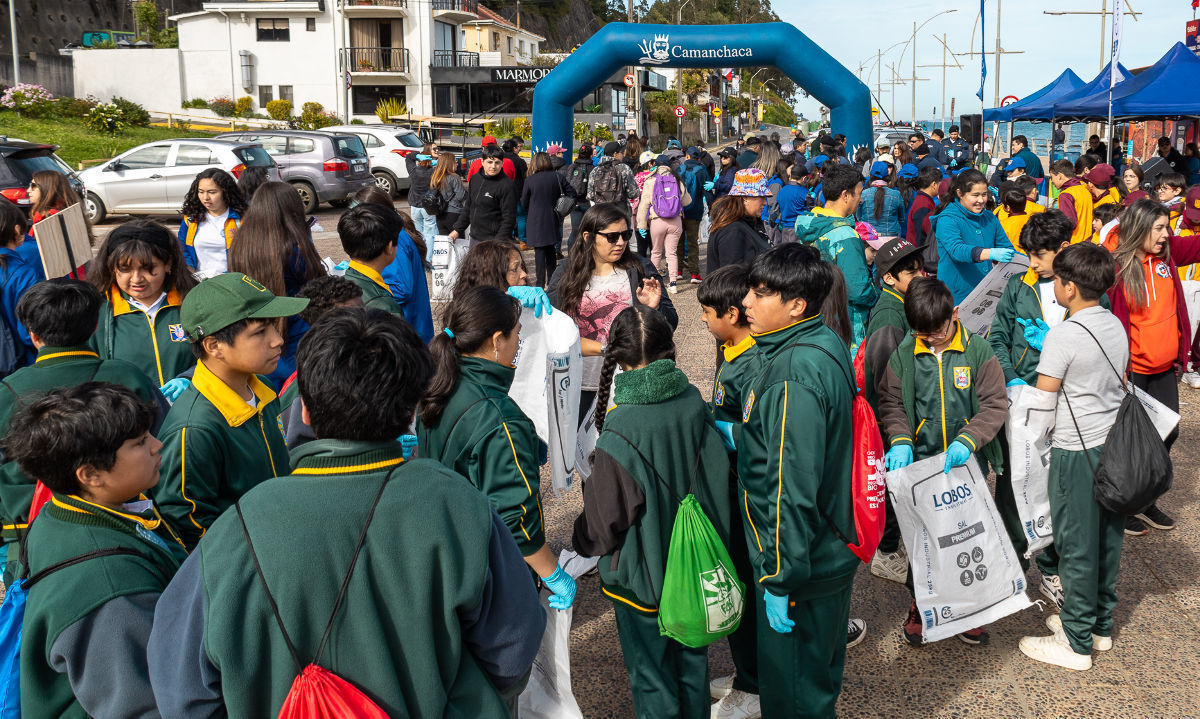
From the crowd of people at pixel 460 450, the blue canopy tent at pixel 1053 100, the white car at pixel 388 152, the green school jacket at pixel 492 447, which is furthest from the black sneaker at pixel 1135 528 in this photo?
the white car at pixel 388 152

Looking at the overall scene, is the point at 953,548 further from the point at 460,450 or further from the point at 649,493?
the point at 460,450

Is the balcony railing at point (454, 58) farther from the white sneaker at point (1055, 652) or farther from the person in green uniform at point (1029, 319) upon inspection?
the white sneaker at point (1055, 652)

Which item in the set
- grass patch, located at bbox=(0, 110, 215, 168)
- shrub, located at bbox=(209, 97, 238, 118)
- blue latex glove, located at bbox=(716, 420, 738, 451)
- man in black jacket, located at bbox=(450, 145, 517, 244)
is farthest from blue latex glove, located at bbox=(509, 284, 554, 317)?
shrub, located at bbox=(209, 97, 238, 118)

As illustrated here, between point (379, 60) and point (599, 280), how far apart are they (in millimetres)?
47180

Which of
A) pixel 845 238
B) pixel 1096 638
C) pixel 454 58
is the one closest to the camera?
pixel 1096 638

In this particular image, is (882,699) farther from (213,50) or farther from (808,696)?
(213,50)

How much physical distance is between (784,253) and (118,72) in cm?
5022

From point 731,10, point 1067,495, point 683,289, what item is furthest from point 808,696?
point 731,10

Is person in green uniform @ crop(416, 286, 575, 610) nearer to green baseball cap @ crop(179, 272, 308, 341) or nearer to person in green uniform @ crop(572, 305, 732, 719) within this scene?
person in green uniform @ crop(572, 305, 732, 719)

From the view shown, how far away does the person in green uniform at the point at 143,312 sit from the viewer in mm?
4164

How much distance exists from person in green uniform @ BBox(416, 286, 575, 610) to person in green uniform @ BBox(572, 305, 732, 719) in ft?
0.61

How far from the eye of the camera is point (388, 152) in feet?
75.6

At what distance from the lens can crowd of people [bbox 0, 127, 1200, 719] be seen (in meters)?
1.76

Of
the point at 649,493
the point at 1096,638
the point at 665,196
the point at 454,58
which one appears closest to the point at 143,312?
the point at 649,493
